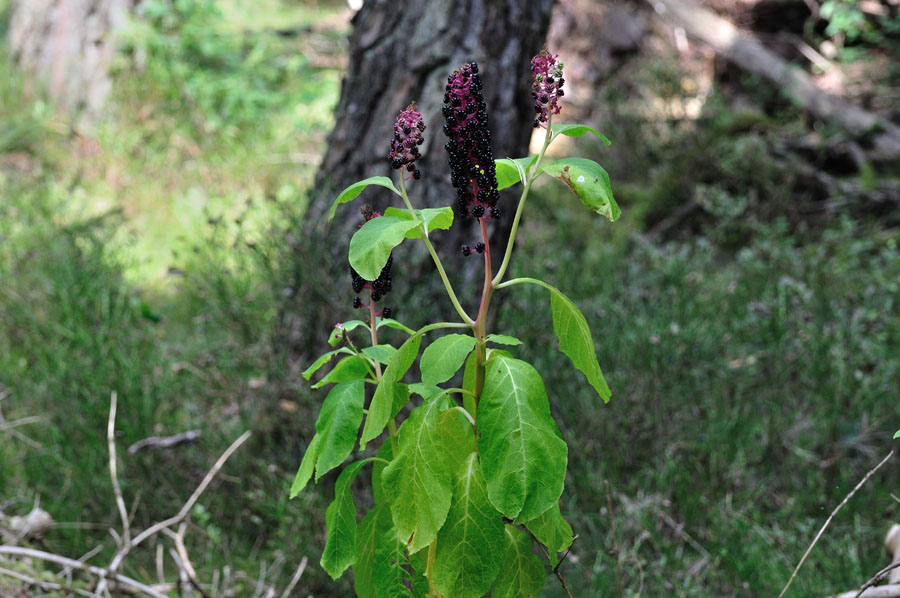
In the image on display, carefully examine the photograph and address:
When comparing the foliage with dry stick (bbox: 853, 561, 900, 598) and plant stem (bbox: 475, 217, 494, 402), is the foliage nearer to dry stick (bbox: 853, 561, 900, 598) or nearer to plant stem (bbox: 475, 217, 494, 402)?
plant stem (bbox: 475, 217, 494, 402)

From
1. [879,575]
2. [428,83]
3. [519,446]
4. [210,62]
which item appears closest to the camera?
[519,446]

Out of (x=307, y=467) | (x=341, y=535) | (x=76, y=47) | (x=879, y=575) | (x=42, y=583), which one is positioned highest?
(x=76, y=47)

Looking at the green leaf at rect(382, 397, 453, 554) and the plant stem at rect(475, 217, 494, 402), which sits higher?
the plant stem at rect(475, 217, 494, 402)

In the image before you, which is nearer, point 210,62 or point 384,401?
point 384,401

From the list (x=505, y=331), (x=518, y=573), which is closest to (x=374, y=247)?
(x=518, y=573)

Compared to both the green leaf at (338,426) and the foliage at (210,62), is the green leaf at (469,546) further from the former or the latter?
the foliage at (210,62)

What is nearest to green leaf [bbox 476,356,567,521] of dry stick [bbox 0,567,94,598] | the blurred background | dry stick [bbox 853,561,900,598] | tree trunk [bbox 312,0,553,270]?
dry stick [bbox 853,561,900,598]

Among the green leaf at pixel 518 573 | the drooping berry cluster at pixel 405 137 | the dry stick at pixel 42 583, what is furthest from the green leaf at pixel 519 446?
the dry stick at pixel 42 583

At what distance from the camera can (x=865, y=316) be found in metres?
3.19

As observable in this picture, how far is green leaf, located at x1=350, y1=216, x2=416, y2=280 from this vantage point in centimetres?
100

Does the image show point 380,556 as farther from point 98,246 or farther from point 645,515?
point 98,246

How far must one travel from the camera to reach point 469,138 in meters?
1.06

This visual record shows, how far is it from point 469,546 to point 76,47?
628 cm

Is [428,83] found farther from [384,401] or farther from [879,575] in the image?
[879,575]
